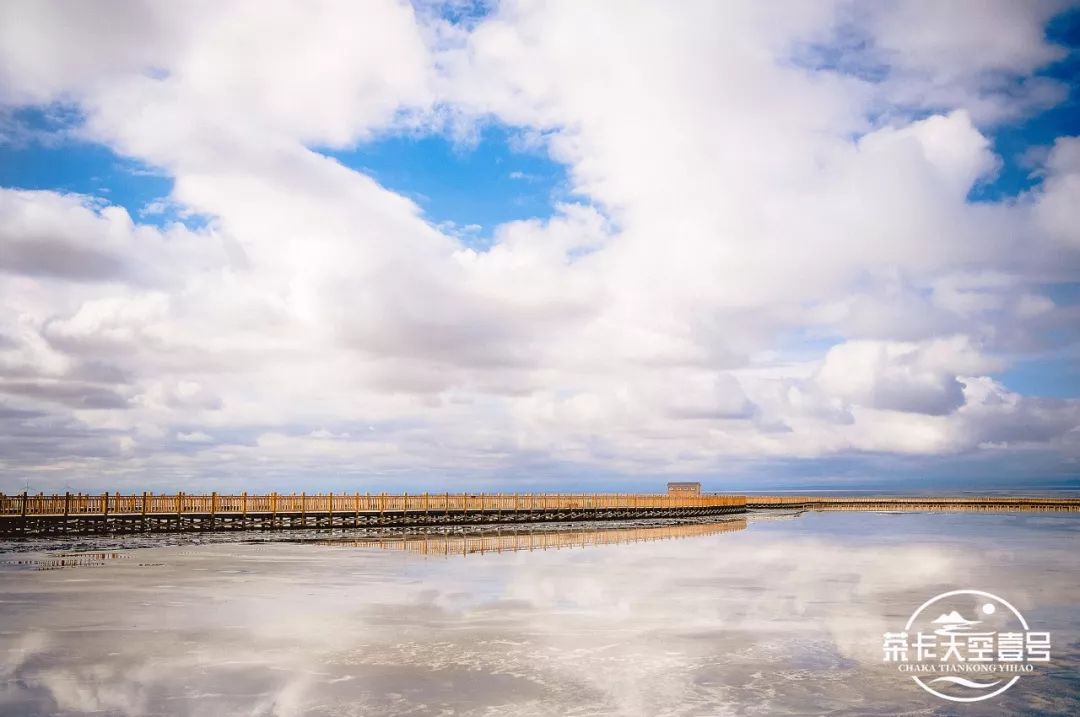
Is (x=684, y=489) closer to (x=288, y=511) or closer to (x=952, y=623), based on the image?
(x=288, y=511)

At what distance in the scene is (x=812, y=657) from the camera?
1487 centimetres

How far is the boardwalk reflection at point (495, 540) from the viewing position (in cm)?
4081

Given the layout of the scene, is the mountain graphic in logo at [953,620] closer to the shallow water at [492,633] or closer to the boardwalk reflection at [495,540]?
the shallow water at [492,633]

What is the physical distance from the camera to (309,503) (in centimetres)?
6362

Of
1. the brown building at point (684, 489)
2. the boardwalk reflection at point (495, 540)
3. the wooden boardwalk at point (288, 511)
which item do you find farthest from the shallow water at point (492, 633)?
the brown building at point (684, 489)

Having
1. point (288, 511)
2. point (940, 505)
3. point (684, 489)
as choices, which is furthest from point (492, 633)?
point (940, 505)

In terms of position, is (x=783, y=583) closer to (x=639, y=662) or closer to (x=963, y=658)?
(x=963, y=658)

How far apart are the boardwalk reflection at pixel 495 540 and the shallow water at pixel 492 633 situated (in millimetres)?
5894

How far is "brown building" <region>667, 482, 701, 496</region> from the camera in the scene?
103 metres

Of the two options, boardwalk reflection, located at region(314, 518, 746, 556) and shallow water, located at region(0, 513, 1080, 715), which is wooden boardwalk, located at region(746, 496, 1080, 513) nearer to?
boardwalk reflection, located at region(314, 518, 746, 556)

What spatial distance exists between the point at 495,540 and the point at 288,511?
74.7 feet

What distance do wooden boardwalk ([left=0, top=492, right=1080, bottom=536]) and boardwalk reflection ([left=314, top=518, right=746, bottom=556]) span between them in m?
12.8

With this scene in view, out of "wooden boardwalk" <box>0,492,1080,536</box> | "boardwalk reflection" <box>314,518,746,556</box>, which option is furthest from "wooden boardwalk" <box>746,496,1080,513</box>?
"boardwalk reflection" <box>314,518,746,556</box>

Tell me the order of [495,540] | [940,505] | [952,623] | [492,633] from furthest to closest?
[940,505], [495,540], [952,623], [492,633]
